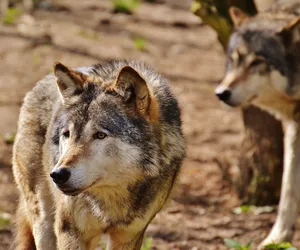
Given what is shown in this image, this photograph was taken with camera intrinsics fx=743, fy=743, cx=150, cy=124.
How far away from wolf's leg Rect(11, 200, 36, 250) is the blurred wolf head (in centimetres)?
95

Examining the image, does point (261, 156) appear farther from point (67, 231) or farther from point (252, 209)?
point (67, 231)

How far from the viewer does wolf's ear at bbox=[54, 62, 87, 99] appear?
443cm

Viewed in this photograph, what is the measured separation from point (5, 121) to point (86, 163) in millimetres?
4622

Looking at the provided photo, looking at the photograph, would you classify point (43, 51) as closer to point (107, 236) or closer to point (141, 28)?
point (141, 28)

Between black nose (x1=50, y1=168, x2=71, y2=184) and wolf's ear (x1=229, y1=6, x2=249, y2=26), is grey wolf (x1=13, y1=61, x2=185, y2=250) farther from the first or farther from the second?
wolf's ear (x1=229, y1=6, x2=249, y2=26)

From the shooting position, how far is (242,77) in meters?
6.43

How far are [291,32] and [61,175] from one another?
319 centimetres

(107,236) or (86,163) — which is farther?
(107,236)

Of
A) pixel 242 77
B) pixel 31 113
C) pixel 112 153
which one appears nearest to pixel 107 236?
pixel 112 153

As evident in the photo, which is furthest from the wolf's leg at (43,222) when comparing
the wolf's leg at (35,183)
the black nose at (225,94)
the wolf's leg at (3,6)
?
the wolf's leg at (3,6)

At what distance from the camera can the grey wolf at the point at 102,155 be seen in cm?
423

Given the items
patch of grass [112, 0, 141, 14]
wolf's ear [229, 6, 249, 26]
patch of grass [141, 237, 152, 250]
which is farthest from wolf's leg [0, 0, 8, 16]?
patch of grass [141, 237, 152, 250]

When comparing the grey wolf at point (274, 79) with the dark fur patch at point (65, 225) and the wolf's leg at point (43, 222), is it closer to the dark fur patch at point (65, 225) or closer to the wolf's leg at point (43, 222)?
the wolf's leg at point (43, 222)

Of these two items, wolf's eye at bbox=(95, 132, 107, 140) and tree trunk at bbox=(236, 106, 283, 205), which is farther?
tree trunk at bbox=(236, 106, 283, 205)
